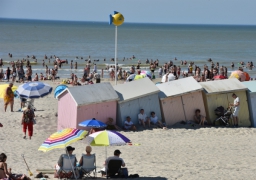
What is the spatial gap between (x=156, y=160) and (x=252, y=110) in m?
6.09

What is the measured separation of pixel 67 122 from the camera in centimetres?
1552

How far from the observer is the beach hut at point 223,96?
16.8 m

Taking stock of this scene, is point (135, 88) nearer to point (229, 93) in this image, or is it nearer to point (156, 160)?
point (229, 93)

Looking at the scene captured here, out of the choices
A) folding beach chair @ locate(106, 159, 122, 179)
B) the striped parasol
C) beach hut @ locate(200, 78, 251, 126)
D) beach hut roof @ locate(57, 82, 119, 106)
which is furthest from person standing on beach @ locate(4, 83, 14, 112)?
folding beach chair @ locate(106, 159, 122, 179)

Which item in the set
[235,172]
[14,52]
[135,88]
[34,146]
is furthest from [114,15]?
[14,52]

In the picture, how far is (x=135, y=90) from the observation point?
633 inches

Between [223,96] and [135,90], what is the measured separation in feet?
9.92

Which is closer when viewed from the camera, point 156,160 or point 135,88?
point 156,160

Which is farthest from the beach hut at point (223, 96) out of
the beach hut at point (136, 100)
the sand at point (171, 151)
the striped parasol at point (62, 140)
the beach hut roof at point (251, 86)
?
the striped parasol at point (62, 140)

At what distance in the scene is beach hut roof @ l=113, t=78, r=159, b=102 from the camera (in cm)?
1573

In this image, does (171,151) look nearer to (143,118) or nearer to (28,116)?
(143,118)

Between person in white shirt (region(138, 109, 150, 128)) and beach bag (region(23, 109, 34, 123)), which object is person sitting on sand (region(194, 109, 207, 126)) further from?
beach bag (region(23, 109, 34, 123))

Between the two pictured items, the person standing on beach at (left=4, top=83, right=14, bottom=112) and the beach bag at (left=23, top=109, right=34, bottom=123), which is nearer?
the beach bag at (left=23, top=109, right=34, bottom=123)

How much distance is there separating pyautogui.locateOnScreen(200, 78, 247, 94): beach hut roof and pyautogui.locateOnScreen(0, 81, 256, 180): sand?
138 centimetres
